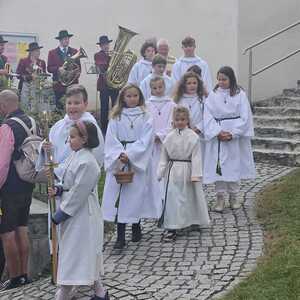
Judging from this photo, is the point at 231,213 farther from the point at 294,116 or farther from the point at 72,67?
the point at 72,67

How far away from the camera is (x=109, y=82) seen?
508 inches

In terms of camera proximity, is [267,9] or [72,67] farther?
[267,9]

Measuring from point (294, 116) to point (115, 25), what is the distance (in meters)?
4.41

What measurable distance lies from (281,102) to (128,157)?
22.1 ft

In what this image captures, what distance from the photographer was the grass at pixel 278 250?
225 inches

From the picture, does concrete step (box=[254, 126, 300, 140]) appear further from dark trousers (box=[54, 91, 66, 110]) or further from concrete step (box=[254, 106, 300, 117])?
dark trousers (box=[54, 91, 66, 110])

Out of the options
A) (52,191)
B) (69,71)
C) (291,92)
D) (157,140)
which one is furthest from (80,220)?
(291,92)

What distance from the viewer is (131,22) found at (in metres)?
14.6

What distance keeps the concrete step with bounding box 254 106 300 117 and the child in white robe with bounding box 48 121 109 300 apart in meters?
7.40

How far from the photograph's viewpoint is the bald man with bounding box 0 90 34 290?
677 cm

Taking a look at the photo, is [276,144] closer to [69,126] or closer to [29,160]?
[69,126]

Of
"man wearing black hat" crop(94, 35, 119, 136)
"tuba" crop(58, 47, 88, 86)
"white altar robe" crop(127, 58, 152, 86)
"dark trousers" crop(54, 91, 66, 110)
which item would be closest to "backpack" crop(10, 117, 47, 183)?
"white altar robe" crop(127, 58, 152, 86)

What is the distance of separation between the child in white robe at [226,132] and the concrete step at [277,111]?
14.0 ft

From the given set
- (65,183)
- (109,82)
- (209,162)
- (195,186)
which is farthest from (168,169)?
(109,82)
